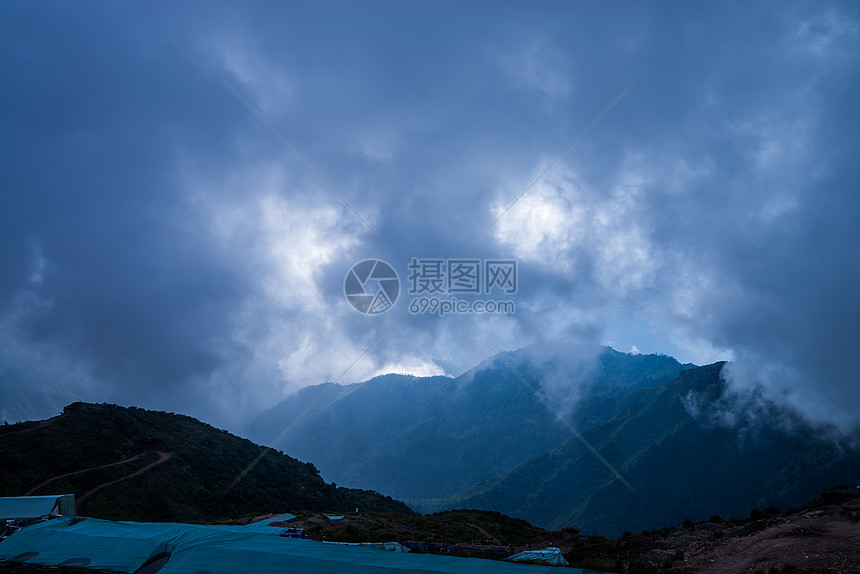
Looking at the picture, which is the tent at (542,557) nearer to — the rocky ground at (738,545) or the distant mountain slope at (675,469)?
the rocky ground at (738,545)

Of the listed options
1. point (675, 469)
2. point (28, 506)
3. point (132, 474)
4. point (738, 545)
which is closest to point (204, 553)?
point (28, 506)

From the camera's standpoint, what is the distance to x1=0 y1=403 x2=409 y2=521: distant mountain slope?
121 ft

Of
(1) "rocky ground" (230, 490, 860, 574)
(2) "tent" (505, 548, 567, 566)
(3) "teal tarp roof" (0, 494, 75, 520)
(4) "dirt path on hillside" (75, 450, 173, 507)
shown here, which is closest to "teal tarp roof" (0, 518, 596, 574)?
(2) "tent" (505, 548, 567, 566)

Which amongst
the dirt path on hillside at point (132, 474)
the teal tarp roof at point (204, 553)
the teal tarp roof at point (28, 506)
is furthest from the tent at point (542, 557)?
the dirt path on hillside at point (132, 474)

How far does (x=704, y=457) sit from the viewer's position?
4815 inches

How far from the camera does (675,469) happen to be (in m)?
121

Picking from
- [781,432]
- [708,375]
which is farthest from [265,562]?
[708,375]

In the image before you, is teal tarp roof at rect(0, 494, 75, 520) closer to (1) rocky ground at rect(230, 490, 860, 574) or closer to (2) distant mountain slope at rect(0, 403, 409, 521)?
(1) rocky ground at rect(230, 490, 860, 574)

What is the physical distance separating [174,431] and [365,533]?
48.3 meters

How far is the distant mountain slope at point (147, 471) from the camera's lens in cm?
3678

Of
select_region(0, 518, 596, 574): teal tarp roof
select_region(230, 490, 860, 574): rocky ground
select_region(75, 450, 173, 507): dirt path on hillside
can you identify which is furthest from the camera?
select_region(75, 450, 173, 507): dirt path on hillside

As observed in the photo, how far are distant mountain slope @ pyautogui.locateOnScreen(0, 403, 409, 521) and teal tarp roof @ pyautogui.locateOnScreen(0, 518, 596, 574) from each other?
22.2 m

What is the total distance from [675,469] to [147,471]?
134 metres

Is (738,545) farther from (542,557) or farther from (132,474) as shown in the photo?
(132,474)
